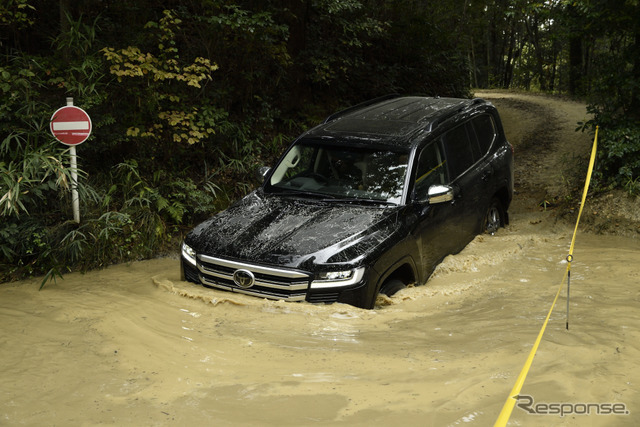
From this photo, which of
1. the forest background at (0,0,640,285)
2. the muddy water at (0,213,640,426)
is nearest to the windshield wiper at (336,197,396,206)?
the muddy water at (0,213,640,426)

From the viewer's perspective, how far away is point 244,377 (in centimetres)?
422

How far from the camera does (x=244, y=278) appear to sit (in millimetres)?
5156

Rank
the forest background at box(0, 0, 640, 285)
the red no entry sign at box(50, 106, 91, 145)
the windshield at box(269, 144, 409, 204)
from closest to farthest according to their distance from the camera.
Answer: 1. the windshield at box(269, 144, 409, 204)
2. the red no entry sign at box(50, 106, 91, 145)
3. the forest background at box(0, 0, 640, 285)

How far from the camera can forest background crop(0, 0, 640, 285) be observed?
296 inches

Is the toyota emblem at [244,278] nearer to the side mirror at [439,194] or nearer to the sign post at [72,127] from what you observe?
the side mirror at [439,194]

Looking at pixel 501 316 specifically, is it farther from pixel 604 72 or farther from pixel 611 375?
pixel 604 72

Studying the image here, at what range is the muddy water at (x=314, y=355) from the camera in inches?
149

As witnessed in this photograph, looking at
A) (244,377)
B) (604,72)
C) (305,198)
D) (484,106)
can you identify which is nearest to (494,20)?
(604,72)

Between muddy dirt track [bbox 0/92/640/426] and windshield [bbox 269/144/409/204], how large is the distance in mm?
1057

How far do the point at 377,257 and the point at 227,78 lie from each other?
253 inches

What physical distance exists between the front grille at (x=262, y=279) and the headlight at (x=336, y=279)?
0.09 metres

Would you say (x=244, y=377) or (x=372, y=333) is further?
(x=372, y=333)

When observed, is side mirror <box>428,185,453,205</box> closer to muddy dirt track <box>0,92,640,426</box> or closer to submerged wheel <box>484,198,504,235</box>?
muddy dirt track <box>0,92,640,426</box>

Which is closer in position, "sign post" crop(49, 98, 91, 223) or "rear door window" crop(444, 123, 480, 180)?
"rear door window" crop(444, 123, 480, 180)
